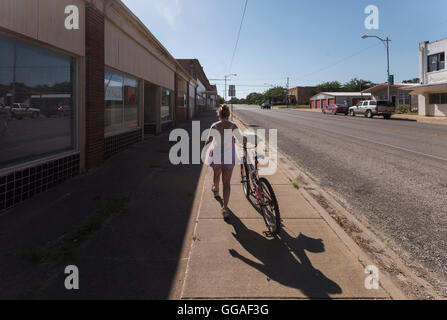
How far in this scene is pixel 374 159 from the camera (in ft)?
32.4

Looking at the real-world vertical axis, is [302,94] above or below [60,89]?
above

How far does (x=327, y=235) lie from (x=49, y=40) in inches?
230

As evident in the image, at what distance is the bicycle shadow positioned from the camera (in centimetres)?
306

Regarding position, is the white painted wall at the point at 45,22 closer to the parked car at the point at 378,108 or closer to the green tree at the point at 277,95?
the parked car at the point at 378,108

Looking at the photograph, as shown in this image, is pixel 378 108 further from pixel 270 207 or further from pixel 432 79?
pixel 270 207

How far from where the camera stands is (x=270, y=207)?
14.1 feet

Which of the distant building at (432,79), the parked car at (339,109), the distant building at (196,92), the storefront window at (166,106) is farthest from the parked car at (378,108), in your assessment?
the storefront window at (166,106)

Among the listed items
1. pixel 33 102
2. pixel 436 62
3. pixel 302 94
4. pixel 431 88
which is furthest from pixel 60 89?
pixel 302 94

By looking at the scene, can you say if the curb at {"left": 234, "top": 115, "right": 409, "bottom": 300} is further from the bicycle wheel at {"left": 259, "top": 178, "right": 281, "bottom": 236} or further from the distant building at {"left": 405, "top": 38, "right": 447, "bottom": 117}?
the distant building at {"left": 405, "top": 38, "right": 447, "bottom": 117}

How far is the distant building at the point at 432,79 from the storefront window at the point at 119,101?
29.4 meters

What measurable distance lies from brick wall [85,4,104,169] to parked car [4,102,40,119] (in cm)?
166

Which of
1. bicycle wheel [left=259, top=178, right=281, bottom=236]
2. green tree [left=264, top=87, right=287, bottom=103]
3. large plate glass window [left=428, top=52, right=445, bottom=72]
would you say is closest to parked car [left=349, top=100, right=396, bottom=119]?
large plate glass window [left=428, top=52, right=445, bottom=72]

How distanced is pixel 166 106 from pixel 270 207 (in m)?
15.1
